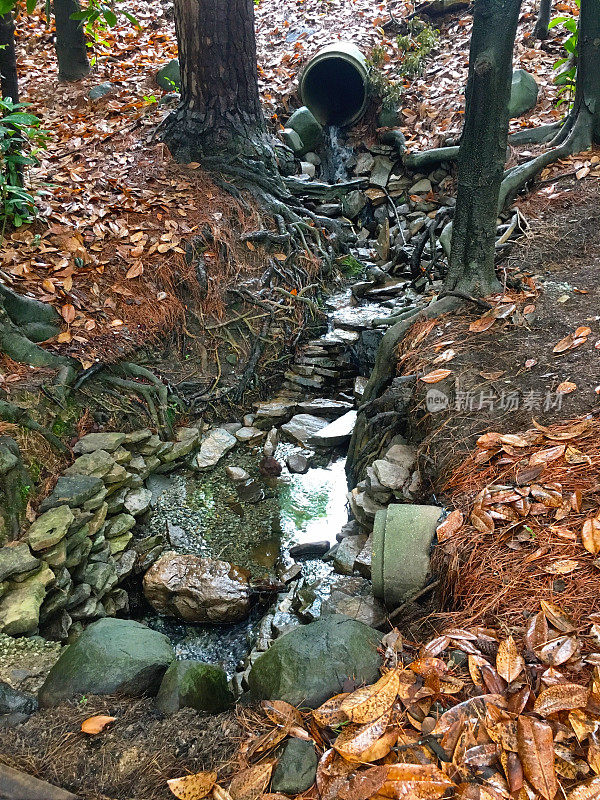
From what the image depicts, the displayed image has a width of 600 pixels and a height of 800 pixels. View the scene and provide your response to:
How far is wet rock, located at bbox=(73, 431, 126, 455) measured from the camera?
4.10 metres

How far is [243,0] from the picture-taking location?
5.78m

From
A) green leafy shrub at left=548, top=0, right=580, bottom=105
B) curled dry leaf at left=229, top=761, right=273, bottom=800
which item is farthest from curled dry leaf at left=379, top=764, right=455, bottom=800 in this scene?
green leafy shrub at left=548, top=0, right=580, bottom=105

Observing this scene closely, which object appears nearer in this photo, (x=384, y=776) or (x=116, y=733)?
(x=384, y=776)

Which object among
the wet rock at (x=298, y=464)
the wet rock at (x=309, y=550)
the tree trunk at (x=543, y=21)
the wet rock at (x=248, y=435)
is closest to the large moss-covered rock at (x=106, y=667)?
the wet rock at (x=309, y=550)

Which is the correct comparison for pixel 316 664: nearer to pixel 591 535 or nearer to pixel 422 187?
pixel 591 535

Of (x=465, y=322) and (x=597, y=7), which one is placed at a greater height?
(x=597, y=7)

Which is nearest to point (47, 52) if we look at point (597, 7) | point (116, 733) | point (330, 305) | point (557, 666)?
point (330, 305)

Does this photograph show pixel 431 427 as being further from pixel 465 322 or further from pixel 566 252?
pixel 566 252

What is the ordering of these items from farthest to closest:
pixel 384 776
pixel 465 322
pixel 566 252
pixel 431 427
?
1. pixel 566 252
2. pixel 465 322
3. pixel 431 427
4. pixel 384 776

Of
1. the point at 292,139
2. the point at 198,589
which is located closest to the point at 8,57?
the point at 292,139

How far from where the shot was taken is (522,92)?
6.71 meters

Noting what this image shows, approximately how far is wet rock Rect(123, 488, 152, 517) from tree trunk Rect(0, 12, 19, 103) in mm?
3640

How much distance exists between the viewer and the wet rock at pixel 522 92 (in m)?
6.68

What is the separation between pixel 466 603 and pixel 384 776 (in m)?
0.83
